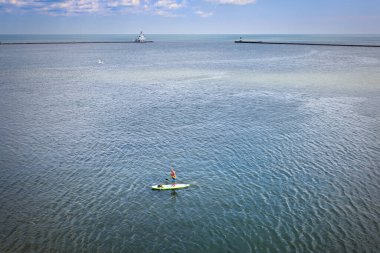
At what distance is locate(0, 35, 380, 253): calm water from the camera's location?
101ft

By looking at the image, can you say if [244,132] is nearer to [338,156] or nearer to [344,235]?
[338,156]

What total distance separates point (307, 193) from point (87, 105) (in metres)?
58.9

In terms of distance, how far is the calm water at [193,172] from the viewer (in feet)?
101

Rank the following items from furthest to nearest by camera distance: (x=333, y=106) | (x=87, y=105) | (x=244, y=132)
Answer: (x=87, y=105) → (x=333, y=106) → (x=244, y=132)

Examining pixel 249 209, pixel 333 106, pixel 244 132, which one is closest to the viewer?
pixel 249 209

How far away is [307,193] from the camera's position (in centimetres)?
3791

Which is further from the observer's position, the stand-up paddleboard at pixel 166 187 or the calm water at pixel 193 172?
the stand-up paddleboard at pixel 166 187

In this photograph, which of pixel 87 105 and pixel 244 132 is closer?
pixel 244 132


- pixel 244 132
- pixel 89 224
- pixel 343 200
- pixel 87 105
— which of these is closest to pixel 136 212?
pixel 89 224

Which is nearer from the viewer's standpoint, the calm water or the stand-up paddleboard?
the calm water

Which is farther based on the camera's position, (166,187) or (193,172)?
(193,172)

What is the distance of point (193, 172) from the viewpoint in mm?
43812

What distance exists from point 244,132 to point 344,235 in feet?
98.2

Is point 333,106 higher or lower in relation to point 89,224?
higher
